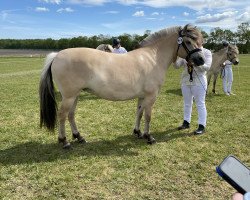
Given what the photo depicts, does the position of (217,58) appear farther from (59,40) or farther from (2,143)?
(59,40)

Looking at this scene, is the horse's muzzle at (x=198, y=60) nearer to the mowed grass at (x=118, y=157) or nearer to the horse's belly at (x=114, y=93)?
the horse's belly at (x=114, y=93)

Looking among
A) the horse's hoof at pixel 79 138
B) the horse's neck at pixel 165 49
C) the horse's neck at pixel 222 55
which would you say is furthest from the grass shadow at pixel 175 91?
the horse's hoof at pixel 79 138

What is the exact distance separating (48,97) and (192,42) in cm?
298

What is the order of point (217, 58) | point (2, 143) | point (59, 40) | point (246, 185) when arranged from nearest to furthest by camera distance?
point (246, 185) < point (2, 143) < point (217, 58) < point (59, 40)

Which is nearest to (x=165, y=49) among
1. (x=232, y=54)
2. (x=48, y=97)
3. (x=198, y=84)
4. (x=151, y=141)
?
(x=198, y=84)

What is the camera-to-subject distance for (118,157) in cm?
547

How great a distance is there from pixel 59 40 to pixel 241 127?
104 meters

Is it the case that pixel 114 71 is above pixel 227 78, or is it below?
above

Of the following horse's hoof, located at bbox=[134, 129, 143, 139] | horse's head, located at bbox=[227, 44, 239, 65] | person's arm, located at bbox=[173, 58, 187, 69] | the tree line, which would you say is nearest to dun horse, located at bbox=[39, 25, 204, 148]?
horse's hoof, located at bbox=[134, 129, 143, 139]

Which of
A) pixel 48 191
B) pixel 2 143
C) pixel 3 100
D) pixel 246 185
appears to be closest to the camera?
pixel 246 185

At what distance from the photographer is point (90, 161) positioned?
526cm

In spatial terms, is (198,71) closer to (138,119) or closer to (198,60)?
(198,60)

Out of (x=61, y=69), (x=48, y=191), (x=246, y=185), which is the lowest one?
(x=48, y=191)

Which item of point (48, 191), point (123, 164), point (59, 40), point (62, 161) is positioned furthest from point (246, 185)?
point (59, 40)
